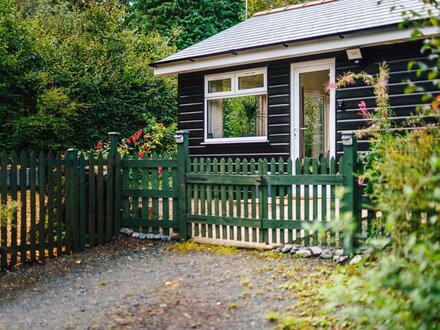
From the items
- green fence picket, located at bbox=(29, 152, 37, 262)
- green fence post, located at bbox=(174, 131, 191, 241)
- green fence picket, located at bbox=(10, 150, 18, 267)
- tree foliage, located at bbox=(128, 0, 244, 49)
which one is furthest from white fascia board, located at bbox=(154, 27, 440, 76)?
tree foliage, located at bbox=(128, 0, 244, 49)

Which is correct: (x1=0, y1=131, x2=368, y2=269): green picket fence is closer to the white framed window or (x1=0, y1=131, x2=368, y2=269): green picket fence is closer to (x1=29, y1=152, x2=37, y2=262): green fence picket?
(x1=29, y1=152, x2=37, y2=262): green fence picket

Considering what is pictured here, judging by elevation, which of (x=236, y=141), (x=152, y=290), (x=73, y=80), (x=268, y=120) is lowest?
(x=152, y=290)

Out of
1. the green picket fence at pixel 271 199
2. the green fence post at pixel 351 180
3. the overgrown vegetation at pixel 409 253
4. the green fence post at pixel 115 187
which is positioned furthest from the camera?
the green fence post at pixel 115 187

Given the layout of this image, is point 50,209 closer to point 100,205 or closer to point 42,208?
point 42,208

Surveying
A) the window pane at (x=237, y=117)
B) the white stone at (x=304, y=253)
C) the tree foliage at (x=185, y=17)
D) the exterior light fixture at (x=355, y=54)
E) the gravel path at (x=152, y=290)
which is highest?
the tree foliage at (x=185, y=17)

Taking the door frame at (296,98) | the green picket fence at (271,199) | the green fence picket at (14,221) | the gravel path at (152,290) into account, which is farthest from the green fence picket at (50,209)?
the door frame at (296,98)

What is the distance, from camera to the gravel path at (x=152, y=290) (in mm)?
4316

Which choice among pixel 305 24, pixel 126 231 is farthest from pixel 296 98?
pixel 126 231

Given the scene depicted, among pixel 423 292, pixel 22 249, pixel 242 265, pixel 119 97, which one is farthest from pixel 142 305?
pixel 119 97

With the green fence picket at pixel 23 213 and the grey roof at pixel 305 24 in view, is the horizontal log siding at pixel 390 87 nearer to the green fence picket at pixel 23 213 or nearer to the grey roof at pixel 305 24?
the grey roof at pixel 305 24

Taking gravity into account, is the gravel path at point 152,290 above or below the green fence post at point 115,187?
below

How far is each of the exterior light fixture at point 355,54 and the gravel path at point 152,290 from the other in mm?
4747

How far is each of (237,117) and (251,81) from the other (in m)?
0.91

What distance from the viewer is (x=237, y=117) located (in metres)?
11.4
